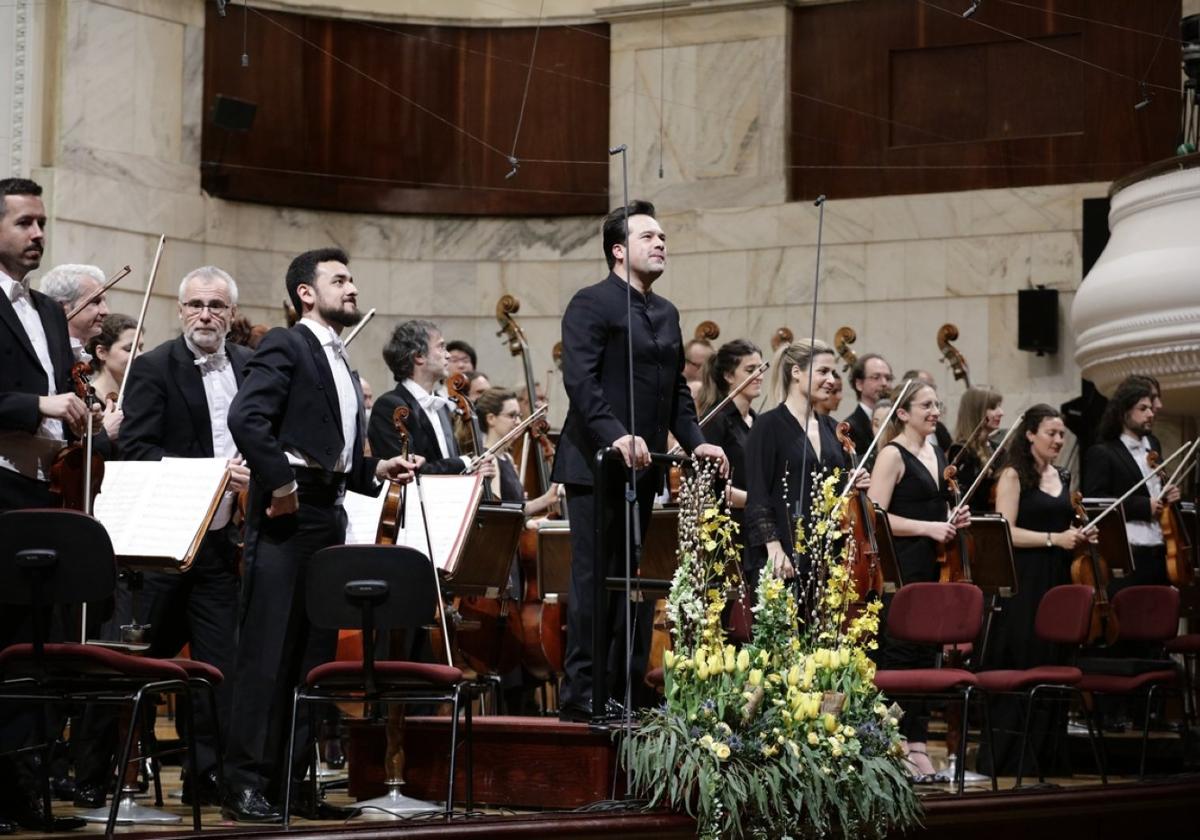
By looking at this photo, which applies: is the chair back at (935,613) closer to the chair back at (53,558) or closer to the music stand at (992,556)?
the music stand at (992,556)

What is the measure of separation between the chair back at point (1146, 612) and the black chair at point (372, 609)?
9.50 ft

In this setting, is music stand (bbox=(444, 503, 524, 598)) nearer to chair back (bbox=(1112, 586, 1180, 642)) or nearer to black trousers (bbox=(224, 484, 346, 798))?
black trousers (bbox=(224, 484, 346, 798))

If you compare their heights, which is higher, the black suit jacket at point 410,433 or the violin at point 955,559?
the black suit jacket at point 410,433

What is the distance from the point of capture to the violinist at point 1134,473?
738cm

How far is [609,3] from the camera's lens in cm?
1073

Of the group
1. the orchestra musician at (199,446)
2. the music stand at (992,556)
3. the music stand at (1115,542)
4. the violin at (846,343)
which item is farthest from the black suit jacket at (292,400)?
the violin at (846,343)

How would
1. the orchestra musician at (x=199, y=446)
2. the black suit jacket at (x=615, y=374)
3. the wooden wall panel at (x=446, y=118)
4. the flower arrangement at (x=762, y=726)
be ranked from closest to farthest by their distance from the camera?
the flower arrangement at (x=762, y=726) → the black suit jacket at (x=615, y=374) → the orchestra musician at (x=199, y=446) → the wooden wall panel at (x=446, y=118)

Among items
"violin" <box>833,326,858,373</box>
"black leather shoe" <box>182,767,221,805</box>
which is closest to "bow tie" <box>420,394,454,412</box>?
"black leather shoe" <box>182,767,221,805</box>

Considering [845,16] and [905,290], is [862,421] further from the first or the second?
[845,16]

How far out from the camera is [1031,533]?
6691 millimetres

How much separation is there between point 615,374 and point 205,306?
123cm

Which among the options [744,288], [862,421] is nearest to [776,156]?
[744,288]

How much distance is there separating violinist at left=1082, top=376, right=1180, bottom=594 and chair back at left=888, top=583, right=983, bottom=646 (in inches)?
79.4

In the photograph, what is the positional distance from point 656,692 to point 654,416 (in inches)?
37.3
